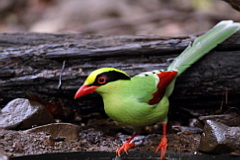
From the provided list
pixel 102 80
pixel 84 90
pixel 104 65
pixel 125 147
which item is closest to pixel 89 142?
pixel 125 147

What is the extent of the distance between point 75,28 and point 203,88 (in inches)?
235

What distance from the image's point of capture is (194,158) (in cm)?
375

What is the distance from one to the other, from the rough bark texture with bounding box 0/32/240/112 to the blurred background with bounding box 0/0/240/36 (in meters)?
4.89

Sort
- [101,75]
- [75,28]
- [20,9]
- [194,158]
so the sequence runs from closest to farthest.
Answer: [194,158] → [101,75] → [75,28] → [20,9]

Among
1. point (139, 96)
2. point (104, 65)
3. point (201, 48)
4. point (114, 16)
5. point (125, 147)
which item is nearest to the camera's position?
point (125, 147)

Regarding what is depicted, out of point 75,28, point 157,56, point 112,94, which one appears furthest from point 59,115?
point 75,28

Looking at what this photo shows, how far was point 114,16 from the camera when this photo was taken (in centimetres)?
1095

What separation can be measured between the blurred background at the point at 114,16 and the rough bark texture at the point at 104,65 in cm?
489

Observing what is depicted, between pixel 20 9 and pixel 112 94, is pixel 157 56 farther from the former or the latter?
pixel 20 9

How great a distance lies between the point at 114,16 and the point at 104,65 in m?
6.29

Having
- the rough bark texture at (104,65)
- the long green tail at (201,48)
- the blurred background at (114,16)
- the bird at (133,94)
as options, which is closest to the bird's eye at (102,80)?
the bird at (133,94)

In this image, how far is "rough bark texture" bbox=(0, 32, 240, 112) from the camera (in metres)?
4.71

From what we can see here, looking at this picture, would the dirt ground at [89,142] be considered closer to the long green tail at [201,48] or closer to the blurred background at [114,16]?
the long green tail at [201,48]

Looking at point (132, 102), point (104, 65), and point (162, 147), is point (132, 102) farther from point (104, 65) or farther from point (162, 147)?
point (104, 65)
